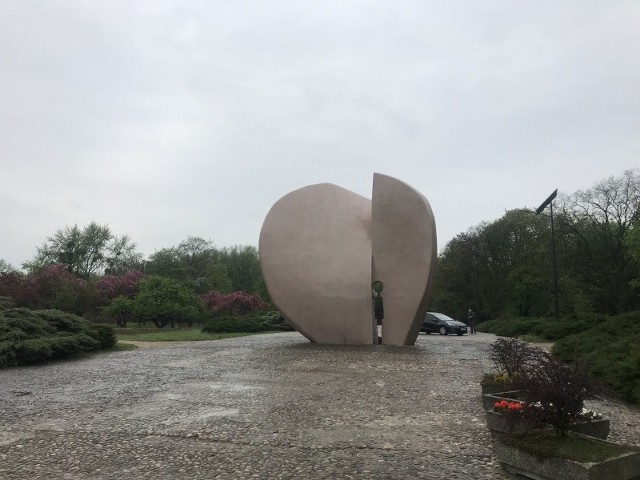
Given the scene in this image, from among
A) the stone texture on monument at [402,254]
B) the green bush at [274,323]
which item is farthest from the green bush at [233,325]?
the stone texture on monument at [402,254]

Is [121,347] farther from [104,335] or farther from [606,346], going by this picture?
[606,346]

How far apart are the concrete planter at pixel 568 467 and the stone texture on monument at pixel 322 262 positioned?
12.0 m

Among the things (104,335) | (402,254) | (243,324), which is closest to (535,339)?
(402,254)

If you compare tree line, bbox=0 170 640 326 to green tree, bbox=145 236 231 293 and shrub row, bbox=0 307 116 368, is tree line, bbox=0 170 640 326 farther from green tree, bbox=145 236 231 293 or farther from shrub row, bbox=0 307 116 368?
shrub row, bbox=0 307 116 368

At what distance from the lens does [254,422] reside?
7090 mm

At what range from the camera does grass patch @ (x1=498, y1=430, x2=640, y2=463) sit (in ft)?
14.3

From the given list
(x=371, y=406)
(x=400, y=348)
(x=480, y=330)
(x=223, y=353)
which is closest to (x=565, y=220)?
(x=480, y=330)

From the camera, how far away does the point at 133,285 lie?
152 feet

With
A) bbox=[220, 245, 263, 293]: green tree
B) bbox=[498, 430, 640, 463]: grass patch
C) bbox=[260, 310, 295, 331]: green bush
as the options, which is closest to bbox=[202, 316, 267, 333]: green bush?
bbox=[260, 310, 295, 331]: green bush

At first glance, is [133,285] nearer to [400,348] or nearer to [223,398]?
[400,348]

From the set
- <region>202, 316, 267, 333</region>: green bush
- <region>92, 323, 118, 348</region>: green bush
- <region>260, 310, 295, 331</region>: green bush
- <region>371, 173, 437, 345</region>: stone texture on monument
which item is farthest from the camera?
<region>260, 310, 295, 331</region>: green bush

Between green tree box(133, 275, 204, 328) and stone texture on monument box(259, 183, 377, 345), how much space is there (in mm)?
18601

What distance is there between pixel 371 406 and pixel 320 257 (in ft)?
31.8

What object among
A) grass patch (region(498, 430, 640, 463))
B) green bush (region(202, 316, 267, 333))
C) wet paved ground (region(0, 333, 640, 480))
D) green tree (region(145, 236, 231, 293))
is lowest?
wet paved ground (region(0, 333, 640, 480))
